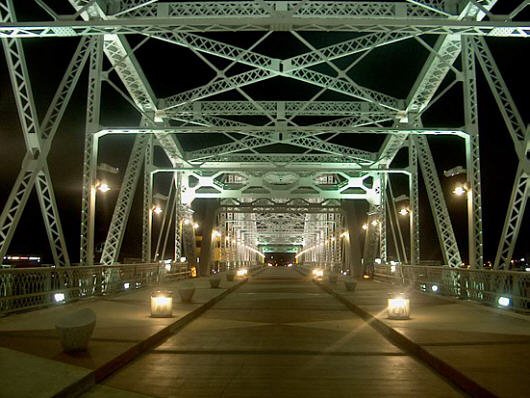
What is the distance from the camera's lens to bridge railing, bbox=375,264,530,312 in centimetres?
1464

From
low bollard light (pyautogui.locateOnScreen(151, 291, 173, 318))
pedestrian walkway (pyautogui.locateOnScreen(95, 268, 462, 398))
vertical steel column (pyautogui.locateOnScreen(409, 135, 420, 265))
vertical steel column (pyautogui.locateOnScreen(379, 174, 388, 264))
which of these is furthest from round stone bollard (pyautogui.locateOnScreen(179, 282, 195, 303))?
vertical steel column (pyautogui.locateOnScreen(379, 174, 388, 264))

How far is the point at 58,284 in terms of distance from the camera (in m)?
16.0

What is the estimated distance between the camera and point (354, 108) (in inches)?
1073

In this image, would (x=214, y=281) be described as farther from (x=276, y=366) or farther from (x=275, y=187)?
(x=275, y=187)

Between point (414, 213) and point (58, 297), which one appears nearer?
point (58, 297)

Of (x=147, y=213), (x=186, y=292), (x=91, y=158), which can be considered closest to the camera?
(x=186, y=292)

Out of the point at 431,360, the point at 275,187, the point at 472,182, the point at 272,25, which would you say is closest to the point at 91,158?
the point at 272,25

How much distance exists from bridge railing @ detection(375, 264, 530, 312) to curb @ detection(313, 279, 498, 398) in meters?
3.45

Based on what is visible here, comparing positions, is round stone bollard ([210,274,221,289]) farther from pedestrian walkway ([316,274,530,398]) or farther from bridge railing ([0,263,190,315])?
pedestrian walkway ([316,274,530,398])

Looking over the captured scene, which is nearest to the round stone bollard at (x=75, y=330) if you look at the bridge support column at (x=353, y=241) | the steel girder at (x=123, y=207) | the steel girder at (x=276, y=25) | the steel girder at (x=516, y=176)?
the steel girder at (x=276, y=25)

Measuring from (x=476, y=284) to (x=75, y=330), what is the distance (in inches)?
513

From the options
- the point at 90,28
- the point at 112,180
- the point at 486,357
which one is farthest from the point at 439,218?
the point at 112,180

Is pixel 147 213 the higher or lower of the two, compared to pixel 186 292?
higher

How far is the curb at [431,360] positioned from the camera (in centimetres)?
659
